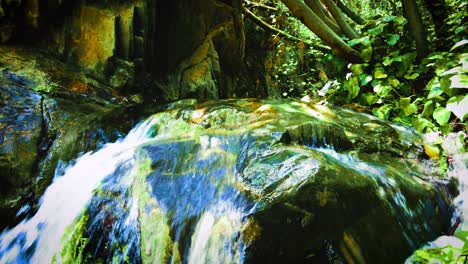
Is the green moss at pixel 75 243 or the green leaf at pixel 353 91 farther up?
the green leaf at pixel 353 91

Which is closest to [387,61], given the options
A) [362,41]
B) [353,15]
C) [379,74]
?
[379,74]

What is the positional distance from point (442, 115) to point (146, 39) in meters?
4.99

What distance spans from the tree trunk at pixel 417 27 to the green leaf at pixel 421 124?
4.40 feet

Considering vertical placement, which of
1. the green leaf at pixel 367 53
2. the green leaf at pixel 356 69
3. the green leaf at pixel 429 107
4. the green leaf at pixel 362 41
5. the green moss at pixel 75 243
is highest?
the green leaf at pixel 362 41

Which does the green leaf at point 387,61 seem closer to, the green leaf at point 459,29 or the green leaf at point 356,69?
the green leaf at point 356,69

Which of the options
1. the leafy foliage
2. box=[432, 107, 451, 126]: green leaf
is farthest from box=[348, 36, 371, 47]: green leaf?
box=[432, 107, 451, 126]: green leaf

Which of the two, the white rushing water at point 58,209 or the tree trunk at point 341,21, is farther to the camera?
the tree trunk at point 341,21

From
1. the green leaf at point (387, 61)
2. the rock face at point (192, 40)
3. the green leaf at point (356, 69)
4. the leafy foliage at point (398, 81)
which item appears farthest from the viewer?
the rock face at point (192, 40)

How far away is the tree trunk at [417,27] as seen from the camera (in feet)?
16.2

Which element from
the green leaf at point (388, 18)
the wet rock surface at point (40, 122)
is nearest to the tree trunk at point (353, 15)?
the green leaf at point (388, 18)

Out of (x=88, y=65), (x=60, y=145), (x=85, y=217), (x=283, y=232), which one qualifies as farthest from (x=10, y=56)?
(x=283, y=232)

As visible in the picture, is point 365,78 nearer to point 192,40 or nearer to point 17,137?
point 192,40

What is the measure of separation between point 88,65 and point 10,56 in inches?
43.0

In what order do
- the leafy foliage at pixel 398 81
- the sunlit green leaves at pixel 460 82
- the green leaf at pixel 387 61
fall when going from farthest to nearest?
the green leaf at pixel 387 61 < the leafy foliage at pixel 398 81 < the sunlit green leaves at pixel 460 82
